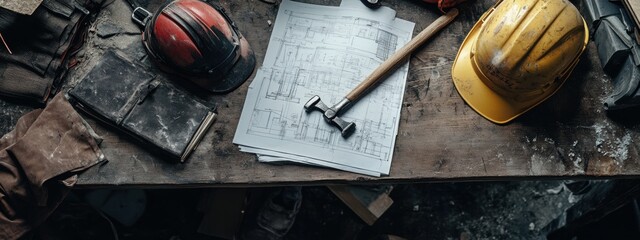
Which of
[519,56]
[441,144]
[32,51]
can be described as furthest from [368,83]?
[32,51]

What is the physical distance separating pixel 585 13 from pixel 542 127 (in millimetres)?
374

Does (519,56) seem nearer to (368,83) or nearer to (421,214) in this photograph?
(368,83)

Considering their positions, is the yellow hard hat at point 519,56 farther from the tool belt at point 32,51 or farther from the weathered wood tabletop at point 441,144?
the tool belt at point 32,51

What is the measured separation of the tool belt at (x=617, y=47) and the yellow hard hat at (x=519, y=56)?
4.1 inches

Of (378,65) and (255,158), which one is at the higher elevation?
(378,65)

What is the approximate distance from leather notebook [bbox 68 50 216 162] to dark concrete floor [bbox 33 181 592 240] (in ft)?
2.06

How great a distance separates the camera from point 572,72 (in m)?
1.70

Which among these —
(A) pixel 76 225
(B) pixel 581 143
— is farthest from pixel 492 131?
(A) pixel 76 225

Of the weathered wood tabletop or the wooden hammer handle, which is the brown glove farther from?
the weathered wood tabletop

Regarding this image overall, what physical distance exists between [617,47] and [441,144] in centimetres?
54

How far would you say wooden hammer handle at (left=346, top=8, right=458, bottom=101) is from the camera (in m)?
1.66

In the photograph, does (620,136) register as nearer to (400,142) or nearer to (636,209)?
(636,209)

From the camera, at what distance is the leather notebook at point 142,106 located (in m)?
1.59

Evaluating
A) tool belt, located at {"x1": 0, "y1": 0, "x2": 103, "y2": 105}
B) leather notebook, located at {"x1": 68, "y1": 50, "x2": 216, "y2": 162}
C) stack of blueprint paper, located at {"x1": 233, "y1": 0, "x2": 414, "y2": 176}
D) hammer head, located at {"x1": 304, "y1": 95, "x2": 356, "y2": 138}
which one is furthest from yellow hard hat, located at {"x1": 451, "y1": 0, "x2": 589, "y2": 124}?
tool belt, located at {"x1": 0, "y1": 0, "x2": 103, "y2": 105}
